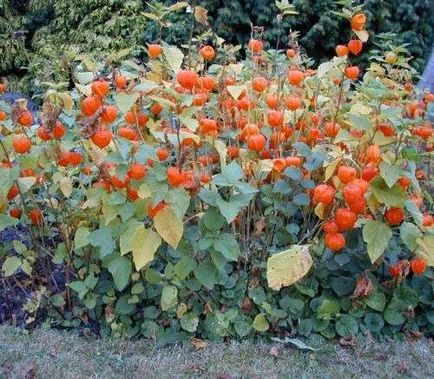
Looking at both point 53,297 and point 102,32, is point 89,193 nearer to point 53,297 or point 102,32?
point 53,297

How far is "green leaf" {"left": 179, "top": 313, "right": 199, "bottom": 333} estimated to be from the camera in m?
2.77

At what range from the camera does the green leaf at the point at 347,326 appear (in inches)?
113

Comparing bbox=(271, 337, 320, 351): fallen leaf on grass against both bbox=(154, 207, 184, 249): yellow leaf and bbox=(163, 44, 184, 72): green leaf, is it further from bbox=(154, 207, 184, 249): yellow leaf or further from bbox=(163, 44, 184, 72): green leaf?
bbox=(163, 44, 184, 72): green leaf

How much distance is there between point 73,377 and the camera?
249 cm

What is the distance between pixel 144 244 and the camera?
2.41 metres

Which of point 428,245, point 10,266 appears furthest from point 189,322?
point 428,245

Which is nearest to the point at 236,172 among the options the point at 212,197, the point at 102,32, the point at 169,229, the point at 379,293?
the point at 212,197

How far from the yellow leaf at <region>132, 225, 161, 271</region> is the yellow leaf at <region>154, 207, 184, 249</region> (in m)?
0.06

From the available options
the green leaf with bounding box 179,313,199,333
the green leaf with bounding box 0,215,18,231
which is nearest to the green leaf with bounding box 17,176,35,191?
the green leaf with bounding box 0,215,18,231

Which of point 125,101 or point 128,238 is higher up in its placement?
point 125,101

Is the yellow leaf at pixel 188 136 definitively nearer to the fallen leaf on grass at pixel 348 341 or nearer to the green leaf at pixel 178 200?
the green leaf at pixel 178 200

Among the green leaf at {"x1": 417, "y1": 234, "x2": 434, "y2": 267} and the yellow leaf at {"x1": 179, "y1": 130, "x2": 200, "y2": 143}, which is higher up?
the yellow leaf at {"x1": 179, "y1": 130, "x2": 200, "y2": 143}

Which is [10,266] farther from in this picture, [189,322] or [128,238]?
[189,322]

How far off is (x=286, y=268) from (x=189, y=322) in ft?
1.71
